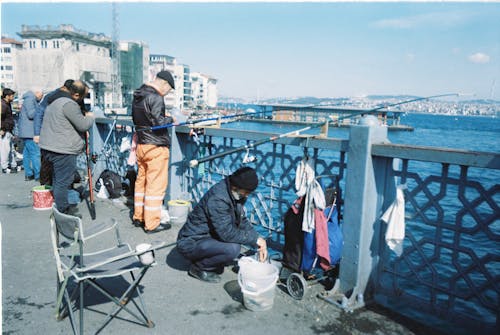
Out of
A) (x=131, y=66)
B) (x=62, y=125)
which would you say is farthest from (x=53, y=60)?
(x=62, y=125)

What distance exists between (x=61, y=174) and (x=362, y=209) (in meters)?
3.91

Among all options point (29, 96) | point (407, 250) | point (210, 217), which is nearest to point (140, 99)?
point (210, 217)

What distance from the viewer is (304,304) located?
3.39 m

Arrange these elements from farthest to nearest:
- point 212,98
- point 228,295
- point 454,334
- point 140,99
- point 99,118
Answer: point 212,98 → point 99,118 → point 140,99 → point 228,295 → point 454,334

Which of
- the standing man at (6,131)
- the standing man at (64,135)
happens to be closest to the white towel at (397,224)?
the standing man at (64,135)

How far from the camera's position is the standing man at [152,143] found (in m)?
4.84

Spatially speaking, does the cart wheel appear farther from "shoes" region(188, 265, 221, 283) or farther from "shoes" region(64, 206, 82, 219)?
"shoes" region(64, 206, 82, 219)

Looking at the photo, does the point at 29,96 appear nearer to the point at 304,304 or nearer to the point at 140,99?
the point at 140,99

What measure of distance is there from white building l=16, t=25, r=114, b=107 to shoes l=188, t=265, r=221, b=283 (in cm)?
8239

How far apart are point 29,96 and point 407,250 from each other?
7.87 metres

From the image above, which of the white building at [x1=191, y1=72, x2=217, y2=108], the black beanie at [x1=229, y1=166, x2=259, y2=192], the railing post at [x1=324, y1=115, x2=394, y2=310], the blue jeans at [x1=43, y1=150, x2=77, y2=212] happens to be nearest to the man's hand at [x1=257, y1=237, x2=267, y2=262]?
the black beanie at [x1=229, y1=166, x2=259, y2=192]

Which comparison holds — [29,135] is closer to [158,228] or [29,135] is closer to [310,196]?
[158,228]

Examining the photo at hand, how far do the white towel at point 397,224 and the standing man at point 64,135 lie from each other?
3.85m

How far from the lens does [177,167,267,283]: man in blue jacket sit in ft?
11.7
